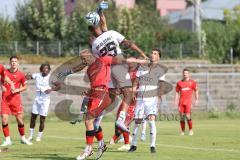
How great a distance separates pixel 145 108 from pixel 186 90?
409 inches

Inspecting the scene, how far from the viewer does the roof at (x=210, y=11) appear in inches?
3770

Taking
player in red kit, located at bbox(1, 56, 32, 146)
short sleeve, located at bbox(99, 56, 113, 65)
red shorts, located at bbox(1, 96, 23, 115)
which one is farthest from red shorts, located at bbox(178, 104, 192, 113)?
short sleeve, located at bbox(99, 56, 113, 65)

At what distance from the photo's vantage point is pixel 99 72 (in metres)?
15.9

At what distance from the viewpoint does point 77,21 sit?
198ft

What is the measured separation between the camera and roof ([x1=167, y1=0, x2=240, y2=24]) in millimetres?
95750

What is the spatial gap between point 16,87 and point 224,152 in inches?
276

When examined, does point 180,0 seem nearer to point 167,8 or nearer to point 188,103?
point 167,8

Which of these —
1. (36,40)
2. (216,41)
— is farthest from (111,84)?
(216,41)

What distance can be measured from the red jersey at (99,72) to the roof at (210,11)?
7828 cm

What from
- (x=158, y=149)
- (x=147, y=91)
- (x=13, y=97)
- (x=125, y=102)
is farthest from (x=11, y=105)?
(x=158, y=149)

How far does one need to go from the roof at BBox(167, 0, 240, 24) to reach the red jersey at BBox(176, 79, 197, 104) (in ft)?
214

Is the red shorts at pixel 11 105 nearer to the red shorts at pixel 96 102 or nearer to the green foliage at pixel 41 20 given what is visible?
the red shorts at pixel 96 102

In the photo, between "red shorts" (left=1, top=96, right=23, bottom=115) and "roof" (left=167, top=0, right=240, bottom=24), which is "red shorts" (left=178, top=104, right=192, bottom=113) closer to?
"red shorts" (left=1, top=96, right=23, bottom=115)

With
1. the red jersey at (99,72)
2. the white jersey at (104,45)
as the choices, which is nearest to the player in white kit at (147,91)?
the white jersey at (104,45)
